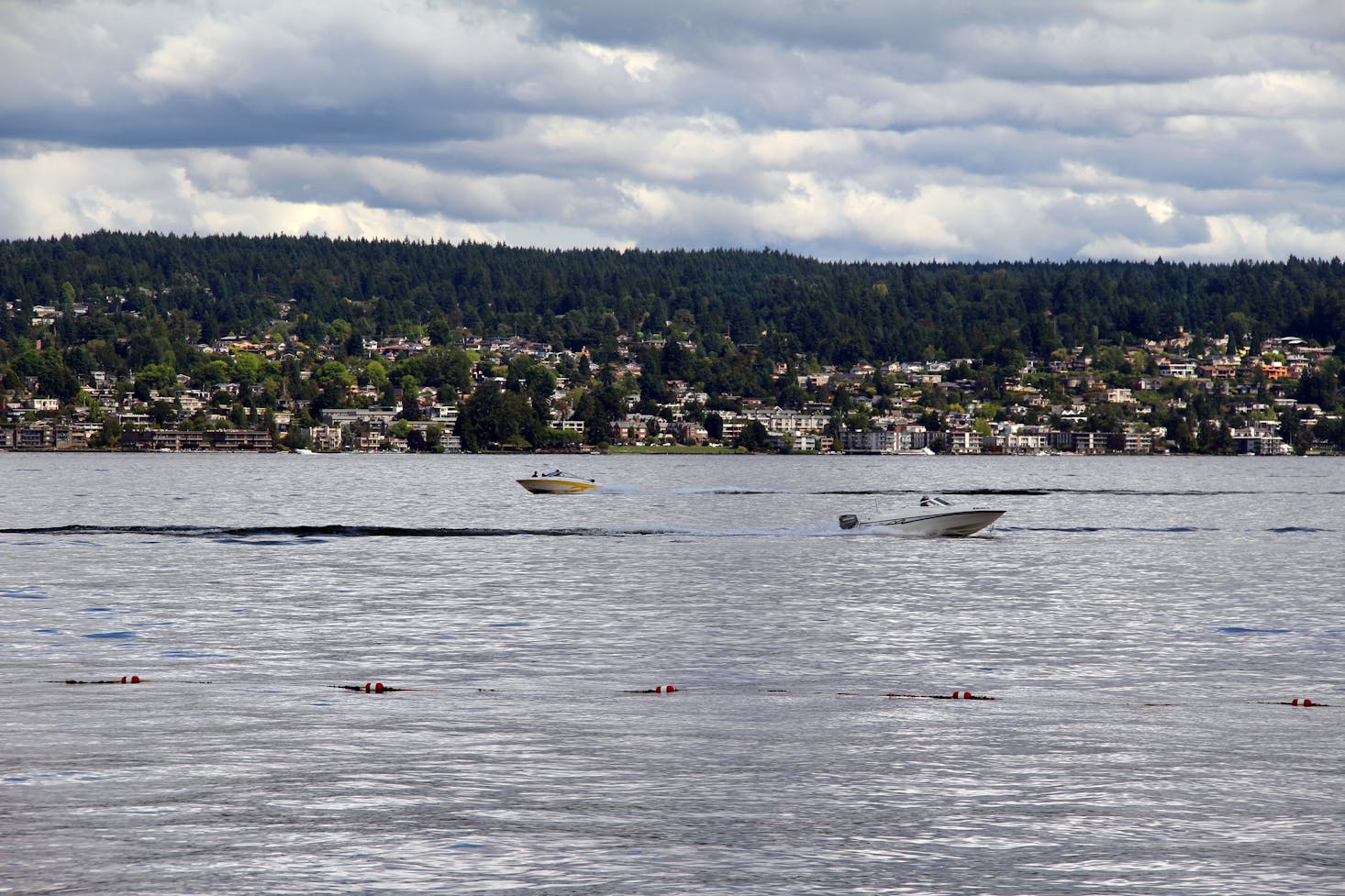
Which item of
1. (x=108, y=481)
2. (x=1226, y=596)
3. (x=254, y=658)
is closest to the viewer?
(x=254, y=658)

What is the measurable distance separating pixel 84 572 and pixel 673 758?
47759 millimetres

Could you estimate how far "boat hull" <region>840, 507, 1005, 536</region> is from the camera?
9162 centimetres

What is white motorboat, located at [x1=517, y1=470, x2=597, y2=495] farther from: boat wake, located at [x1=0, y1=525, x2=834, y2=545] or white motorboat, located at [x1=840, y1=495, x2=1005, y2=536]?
white motorboat, located at [x1=840, y1=495, x2=1005, y2=536]

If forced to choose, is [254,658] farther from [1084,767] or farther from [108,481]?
[108,481]

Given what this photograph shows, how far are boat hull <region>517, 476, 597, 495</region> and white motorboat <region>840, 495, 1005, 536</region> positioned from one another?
174ft

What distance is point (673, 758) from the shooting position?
→ 2514 centimetres

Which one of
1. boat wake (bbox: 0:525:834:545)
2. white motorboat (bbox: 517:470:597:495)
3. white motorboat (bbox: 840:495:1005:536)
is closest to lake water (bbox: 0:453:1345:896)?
white motorboat (bbox: 840:495:1005:536)

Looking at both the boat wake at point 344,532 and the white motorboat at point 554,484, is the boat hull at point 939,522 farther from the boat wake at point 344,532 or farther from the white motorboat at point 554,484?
the white motorboat at point 554,484

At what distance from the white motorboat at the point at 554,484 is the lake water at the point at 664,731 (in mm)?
70612

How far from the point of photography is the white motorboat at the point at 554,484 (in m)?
143

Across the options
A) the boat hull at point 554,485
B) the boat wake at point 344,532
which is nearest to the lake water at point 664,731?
the boat wake at point 344,532

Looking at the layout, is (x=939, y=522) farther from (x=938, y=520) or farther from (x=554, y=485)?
(x=554, y=485)

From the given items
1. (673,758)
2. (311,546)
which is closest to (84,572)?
(311,546)

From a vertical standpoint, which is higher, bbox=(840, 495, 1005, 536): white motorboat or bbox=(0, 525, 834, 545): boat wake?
bbox=(840, 495, 1005, 536): white motorboat
